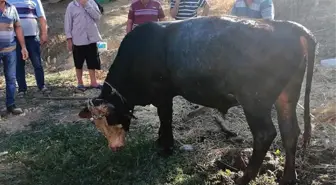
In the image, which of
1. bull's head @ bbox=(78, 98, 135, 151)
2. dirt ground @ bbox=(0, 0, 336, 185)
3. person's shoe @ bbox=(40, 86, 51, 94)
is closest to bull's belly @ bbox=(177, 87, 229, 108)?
dirt ground @ bbox=(0, 0, 336, 185)

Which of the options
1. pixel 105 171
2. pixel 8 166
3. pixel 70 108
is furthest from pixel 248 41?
pixel 70 108

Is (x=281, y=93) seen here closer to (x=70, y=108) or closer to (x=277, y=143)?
(x=277, y=143)

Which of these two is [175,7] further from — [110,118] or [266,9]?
[110,118]

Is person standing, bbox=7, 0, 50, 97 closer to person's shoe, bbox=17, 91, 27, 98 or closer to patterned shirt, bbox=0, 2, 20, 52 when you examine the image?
person's shoe, bbox=17, 91, 27, 98

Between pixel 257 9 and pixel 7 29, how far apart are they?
3.81m

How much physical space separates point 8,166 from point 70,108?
228 centimetres

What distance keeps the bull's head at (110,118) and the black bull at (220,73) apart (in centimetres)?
1

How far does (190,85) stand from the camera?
459 centimetres

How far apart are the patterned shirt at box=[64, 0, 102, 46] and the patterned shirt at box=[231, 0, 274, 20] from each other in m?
2.84

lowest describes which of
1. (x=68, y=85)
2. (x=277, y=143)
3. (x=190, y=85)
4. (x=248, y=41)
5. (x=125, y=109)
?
(x=68, y=85)

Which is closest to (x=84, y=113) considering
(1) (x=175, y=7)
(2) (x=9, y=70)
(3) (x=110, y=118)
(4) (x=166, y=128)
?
(3) (x=110, y=118)

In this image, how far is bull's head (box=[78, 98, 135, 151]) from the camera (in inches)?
195

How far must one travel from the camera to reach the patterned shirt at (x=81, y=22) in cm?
764

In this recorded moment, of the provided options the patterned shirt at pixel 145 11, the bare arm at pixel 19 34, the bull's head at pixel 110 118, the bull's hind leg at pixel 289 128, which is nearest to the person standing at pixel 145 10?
the patterned shirt at pixel 145 11
